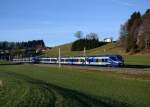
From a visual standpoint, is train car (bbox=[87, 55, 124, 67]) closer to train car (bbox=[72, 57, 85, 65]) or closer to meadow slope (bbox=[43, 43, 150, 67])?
train car (bbox=[72, 57, 85, 65])

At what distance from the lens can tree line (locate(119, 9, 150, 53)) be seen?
105000 millimetres

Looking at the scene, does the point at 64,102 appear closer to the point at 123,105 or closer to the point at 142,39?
the point at 123,105

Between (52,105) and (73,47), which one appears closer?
(52,105)

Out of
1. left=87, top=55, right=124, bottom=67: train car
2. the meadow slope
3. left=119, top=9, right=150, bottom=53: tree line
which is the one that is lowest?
left=87, top=55, right=124, bottom=67: train car

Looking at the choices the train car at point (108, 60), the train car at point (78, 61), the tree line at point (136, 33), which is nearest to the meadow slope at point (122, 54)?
the tree line at point (136, 33)

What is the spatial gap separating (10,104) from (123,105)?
20.4 ft

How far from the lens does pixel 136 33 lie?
114m

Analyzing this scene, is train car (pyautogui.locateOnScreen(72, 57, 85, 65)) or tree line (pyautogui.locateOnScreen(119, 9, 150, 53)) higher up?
tree line (pyautogui.locateOnScreen(119, 9, 150, 53))

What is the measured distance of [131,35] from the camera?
11381cm

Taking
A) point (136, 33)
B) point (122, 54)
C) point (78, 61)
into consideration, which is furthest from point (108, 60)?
point (136, 33)

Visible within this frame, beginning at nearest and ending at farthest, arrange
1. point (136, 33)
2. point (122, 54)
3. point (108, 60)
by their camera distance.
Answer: point (108, 60)
point (136, 33)
point (122, 54)

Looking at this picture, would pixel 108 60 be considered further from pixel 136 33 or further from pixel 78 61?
pixel 136 33

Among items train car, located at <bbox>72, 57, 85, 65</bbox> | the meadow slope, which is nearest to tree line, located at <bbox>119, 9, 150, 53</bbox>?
the meadow slope

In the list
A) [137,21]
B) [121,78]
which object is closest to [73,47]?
[137,21]
